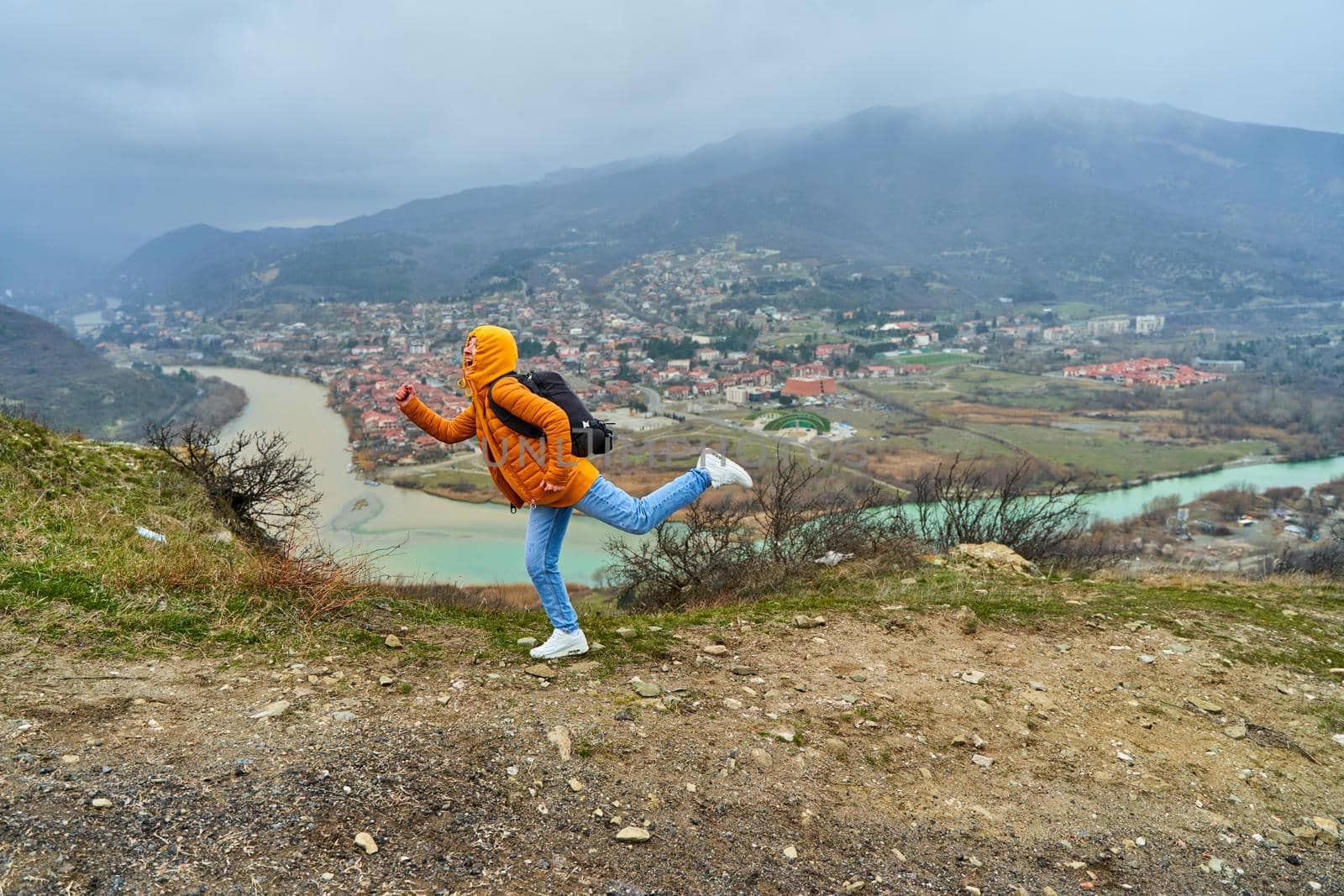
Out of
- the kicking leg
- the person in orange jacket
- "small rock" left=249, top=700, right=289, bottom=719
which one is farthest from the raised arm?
"small rock" left=249, top=700, right=289, bottom=719

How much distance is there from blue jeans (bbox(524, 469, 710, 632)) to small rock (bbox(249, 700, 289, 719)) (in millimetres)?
1322

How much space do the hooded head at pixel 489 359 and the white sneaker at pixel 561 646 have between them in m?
1.48

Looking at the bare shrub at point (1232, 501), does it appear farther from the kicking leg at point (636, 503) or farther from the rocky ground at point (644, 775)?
the kicking leg at point (636, 503)

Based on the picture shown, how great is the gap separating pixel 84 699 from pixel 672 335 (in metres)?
70.3

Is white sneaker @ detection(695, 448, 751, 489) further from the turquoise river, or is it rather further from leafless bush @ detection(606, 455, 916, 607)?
the turquoise river

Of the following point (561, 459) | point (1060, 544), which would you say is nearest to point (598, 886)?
point (561, 459)

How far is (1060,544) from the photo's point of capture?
11625 mm

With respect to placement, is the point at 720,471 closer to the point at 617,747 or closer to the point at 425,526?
the point at 617,747

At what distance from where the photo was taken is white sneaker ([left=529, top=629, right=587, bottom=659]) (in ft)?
13.1

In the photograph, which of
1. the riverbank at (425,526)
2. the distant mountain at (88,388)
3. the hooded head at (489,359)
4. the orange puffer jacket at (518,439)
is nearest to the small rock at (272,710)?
the orange puffer jacket at (518,439)

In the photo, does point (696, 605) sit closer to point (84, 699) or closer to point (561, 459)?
point (561, 459)

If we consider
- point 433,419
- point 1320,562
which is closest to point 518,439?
point 433,419

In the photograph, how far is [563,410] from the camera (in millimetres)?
3785

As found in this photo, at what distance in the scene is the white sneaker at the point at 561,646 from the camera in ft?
13.1
